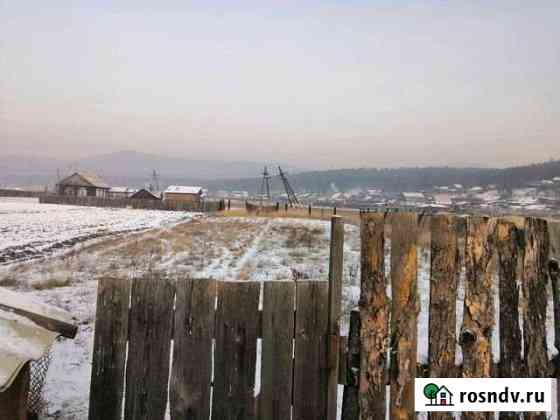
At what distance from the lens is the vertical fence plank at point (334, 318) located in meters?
2.22

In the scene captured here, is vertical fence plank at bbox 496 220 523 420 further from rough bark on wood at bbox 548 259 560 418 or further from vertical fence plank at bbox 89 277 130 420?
vertical fence plank at bbox 89 277 130 420

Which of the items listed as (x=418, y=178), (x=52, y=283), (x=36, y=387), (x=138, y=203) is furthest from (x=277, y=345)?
(x=418, y=178)

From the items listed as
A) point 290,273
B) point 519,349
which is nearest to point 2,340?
point 519,349

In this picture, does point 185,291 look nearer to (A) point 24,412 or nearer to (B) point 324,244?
(A) point 24,412

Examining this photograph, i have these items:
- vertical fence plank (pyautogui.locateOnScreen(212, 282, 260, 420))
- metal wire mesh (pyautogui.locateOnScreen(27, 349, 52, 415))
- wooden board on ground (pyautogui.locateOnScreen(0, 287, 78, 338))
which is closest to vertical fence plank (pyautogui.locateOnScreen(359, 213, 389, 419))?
vertical fence plank (pyautogui.locateOnScreen(212, 282, 260, 420))

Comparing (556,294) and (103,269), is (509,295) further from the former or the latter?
(103,269)

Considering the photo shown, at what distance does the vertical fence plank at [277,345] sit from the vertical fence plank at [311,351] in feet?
0.14

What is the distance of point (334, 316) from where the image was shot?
225 centimetres

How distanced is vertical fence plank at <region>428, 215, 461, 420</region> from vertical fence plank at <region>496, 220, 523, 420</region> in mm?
261

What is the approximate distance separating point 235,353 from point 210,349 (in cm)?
16

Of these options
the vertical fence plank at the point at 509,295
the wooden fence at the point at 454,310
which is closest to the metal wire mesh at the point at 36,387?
the wooden fence at the point at 454,310

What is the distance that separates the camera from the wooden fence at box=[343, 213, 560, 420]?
2.19 m

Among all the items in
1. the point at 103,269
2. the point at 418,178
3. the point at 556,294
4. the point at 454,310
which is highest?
the point at 418,178

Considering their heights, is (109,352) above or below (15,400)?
above
